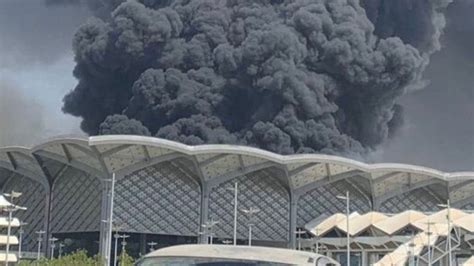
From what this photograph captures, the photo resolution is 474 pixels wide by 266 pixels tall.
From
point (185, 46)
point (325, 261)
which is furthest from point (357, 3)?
point (325, 261)

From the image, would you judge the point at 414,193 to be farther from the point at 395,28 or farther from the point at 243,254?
the point at 243,254

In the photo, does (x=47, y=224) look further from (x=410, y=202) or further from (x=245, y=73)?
(x=410, y=202)

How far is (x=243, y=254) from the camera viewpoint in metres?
3.59

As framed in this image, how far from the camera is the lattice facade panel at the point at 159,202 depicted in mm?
48031

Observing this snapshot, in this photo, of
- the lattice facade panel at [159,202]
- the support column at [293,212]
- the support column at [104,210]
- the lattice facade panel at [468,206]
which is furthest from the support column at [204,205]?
the lattice facade panel at [468,206]

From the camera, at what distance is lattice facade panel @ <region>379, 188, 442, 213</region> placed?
176ft

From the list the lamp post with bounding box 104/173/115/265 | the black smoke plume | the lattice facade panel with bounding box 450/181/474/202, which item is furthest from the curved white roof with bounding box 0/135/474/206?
the black smoke plume

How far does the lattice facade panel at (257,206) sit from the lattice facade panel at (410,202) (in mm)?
7336

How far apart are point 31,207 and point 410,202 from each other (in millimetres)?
26305

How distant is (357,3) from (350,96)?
6.34 meters

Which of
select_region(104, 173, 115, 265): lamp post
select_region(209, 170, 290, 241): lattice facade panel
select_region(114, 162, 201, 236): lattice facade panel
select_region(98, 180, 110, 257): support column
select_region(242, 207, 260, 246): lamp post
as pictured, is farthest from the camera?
select_region(209, 170, 290, 241): lattice facade panel

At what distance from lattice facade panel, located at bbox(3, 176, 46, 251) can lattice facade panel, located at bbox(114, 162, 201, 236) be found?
7.93 meters

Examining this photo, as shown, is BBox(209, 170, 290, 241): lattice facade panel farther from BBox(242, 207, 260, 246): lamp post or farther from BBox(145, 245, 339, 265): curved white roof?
BBox(145, 245, 339, 265): curved white roof

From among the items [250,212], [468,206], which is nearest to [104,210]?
[250,212]
